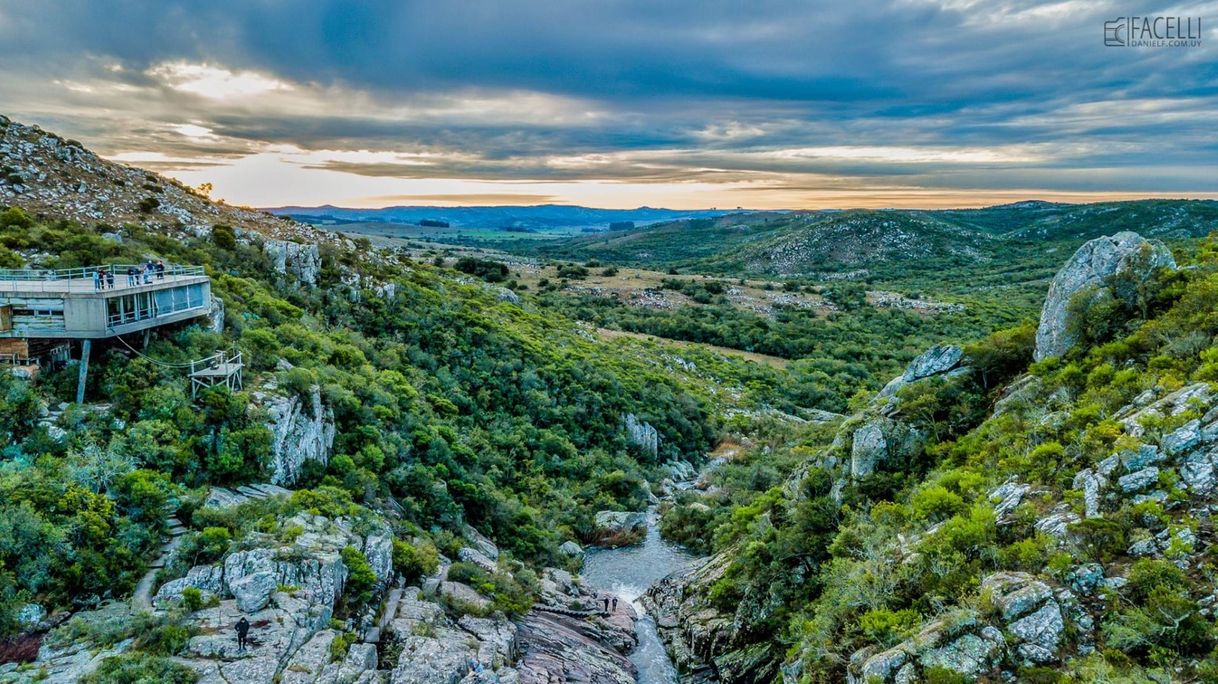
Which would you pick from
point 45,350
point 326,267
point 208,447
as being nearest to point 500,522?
point 208,447

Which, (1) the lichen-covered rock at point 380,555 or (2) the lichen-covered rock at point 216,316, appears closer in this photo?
(1) the lichen-covered rock at point 380,555

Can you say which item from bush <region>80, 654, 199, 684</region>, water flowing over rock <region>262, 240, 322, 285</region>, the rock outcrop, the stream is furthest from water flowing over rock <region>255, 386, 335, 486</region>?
the rock outcrop

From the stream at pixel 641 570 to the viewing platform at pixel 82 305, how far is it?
77.2ft

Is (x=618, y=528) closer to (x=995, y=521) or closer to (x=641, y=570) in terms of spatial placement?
(x=641, y=570)

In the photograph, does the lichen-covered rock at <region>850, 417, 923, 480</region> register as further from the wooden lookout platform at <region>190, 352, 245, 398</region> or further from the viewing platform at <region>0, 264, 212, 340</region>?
the viewing platform at <region>0, 264, 212, 340</region>

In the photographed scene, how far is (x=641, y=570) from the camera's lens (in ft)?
126

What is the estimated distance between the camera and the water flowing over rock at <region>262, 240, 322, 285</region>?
4344 cm

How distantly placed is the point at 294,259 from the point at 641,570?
2989 centimetres

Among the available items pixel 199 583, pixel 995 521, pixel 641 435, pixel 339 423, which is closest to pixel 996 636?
pixel 995 521

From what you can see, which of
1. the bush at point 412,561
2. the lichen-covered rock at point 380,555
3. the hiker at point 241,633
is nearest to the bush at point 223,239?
the bush at point 412,561

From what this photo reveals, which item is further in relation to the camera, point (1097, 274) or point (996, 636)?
point (1097, 274)

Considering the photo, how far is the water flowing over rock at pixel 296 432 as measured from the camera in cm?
2472

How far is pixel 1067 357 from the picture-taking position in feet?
76.0

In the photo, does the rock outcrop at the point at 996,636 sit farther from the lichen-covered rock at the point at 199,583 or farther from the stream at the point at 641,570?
the lichen-covered rock at the point at 199,583
